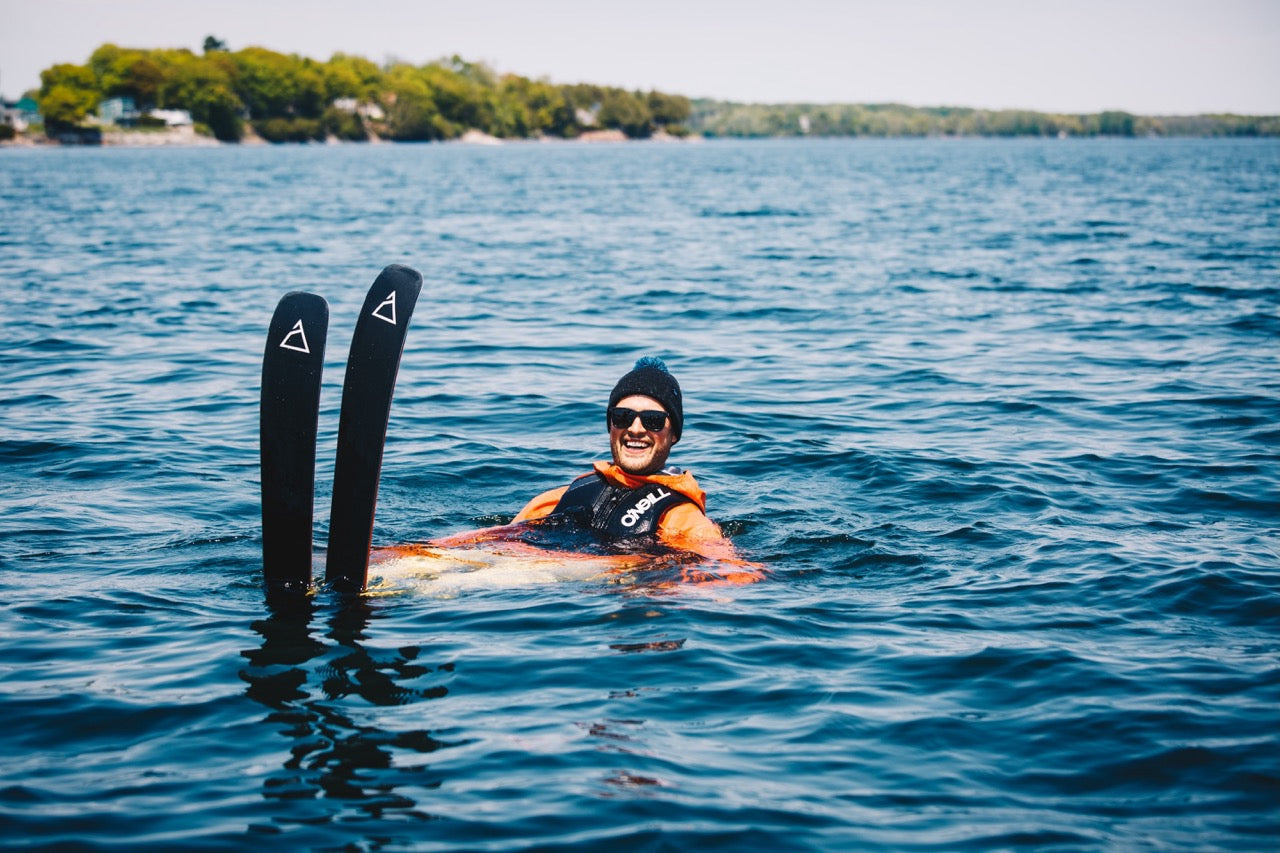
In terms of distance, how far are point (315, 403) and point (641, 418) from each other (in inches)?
83.7

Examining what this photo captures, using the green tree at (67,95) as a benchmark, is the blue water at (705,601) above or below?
below

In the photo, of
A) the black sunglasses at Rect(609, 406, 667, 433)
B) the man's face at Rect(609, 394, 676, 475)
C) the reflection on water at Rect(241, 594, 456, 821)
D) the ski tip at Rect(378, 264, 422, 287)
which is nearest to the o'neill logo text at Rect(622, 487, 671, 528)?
the man's face at Rect(609, 394, 676, 475)

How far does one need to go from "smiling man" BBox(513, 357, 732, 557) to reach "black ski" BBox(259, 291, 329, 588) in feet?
6.43

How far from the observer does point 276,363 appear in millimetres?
6168

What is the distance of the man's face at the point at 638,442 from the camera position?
294 inches

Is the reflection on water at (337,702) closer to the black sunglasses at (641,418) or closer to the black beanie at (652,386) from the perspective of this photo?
the black sunglasses at (641,418)

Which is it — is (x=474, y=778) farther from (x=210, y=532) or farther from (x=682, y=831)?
(x=210, y=532)

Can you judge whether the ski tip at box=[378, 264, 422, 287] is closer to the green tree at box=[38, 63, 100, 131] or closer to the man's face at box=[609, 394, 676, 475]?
the man's face at box=[609, 394, 676, 475]

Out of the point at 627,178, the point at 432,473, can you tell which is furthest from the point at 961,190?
the point at 432,473

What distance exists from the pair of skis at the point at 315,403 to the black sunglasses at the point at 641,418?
171 cm

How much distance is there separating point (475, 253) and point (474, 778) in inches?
949

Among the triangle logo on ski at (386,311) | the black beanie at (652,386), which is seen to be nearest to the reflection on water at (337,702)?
the triangle logo on ski at (386,311)

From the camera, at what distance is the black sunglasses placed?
744 centimetres

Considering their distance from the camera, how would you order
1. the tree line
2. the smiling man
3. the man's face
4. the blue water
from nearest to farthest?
the blue water → the smiling man → the man's face → the tree line
